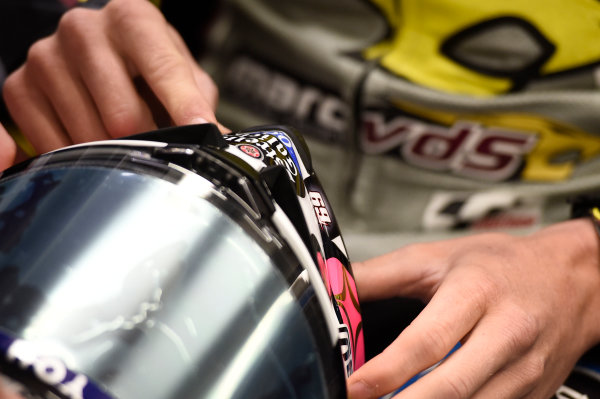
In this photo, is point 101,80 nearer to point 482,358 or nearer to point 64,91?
point 64,91

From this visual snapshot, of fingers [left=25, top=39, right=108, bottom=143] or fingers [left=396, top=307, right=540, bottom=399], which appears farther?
fingers [left=25, top=39, right=108, bottom=143]

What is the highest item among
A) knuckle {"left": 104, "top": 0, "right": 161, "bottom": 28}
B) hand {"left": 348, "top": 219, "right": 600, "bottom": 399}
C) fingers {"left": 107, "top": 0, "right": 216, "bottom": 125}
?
knuckle {"left": 104, "top": 0, "right": 161, "bottom": 28}

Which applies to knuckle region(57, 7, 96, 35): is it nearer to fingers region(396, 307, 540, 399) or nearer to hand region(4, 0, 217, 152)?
hand region(4, 0, 217, 152)

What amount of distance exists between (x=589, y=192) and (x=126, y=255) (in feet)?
1.88

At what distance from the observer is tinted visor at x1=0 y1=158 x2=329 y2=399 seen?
21 centimetres

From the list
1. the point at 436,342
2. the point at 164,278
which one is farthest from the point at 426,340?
the point at 164,278

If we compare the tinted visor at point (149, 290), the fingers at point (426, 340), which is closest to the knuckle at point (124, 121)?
the tinted visor at point (149, 290)

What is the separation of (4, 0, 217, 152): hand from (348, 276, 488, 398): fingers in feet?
0.58

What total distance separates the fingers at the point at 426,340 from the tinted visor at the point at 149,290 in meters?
0.04

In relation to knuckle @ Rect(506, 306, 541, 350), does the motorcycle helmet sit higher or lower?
higher

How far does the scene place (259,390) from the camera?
0.76ft

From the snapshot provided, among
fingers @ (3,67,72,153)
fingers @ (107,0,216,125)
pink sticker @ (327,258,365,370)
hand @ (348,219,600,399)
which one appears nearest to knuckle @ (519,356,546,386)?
hand @ (348,219,600,399)

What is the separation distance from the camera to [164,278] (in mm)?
234

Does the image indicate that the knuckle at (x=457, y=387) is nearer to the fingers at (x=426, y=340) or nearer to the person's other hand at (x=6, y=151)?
the fingers at (x=426, y=340)
